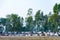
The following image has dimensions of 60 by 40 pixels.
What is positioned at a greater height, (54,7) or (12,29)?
(54,7)

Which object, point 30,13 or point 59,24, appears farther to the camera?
point 30,13

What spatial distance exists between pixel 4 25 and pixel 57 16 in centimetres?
2891

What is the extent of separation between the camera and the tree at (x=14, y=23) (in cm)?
7781

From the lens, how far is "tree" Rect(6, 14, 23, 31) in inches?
3063

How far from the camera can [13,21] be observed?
7950cm

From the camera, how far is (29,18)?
75.7 metres

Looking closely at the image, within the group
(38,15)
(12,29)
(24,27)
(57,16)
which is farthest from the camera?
(24,27)

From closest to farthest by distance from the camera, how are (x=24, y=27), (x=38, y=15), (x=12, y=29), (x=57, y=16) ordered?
(x=57, y=16)
(x=38, y=15)
(x=12, y=29)
(x=24, y=27)

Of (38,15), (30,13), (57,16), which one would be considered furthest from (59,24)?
(30,13)

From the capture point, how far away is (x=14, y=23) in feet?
255

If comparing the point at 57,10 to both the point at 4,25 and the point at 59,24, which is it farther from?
the point at 4,25

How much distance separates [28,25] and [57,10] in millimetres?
18309

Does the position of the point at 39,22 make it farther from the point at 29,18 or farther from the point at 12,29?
the point at 12,29

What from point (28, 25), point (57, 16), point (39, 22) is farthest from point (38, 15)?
point (57, 16)
